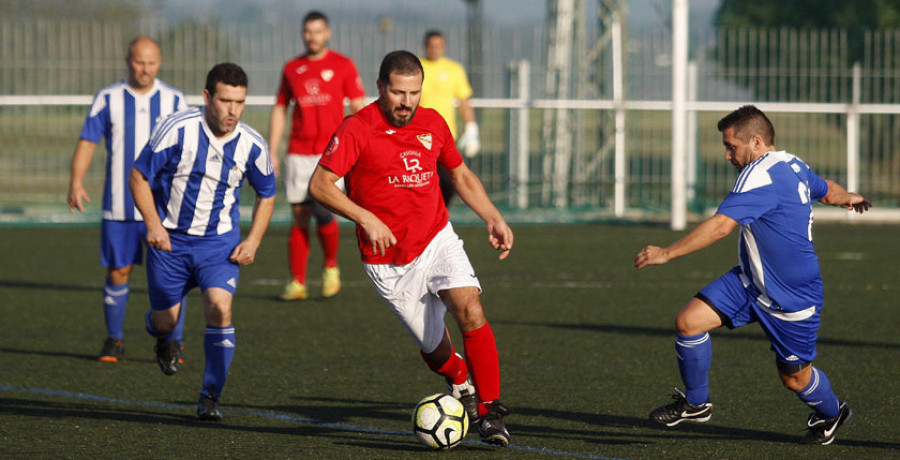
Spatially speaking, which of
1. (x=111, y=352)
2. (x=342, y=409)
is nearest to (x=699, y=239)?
(x=342, y=409)

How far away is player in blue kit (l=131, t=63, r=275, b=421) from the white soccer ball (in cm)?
117

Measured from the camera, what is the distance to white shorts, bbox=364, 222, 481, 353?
567 cm

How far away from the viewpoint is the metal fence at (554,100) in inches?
705

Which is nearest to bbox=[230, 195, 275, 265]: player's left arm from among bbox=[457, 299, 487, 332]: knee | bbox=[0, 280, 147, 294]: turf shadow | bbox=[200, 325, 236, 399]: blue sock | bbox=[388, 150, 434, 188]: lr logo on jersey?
bbox=[200, 325, 236, 399]: blue sock

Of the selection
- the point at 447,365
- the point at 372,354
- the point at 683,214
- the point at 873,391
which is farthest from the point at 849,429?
the point at 683,214

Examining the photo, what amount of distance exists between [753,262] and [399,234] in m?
1.65

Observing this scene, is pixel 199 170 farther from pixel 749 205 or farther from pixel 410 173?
pixel 749 205

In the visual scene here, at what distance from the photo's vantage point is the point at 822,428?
558 centimetres

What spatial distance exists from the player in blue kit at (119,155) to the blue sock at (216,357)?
62.4 inches

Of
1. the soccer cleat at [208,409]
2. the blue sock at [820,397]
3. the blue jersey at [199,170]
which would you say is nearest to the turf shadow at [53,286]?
the blue jersey at [199,170]

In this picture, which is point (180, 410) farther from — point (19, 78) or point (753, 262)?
point (19, 78)

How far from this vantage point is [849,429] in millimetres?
5883

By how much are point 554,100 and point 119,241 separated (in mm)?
11468

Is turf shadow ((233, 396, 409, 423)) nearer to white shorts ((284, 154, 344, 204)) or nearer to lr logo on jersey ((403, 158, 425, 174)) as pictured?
lr logo on jersey ((403, 158, 425, 174))
